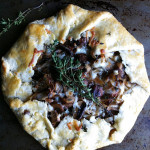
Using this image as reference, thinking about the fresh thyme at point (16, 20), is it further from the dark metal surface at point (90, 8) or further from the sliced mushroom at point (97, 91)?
the sliced mushroom at point (97, 91)

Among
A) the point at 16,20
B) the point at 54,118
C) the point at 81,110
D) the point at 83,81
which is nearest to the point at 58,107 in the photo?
the point at 54,118

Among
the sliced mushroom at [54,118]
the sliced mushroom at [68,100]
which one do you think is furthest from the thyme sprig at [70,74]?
the sliced mushroom at [54,118]

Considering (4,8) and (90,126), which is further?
(4,8)

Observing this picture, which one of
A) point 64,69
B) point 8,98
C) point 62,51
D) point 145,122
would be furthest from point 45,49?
point 145,122

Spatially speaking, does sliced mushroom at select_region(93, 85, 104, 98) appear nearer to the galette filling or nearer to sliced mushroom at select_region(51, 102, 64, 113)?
the galette filling

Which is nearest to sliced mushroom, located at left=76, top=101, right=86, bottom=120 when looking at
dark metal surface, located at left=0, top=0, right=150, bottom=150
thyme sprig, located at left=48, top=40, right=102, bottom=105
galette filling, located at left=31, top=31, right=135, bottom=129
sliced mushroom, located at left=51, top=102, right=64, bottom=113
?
galette filling, located at left=31, top=31, right=135, bottom=129

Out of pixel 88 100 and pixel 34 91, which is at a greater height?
pixel 34 91

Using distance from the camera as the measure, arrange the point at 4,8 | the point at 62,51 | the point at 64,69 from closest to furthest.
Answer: the point at 64,69, the point at 62,51, the point at 4,8

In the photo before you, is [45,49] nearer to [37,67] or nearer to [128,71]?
[37,67]
